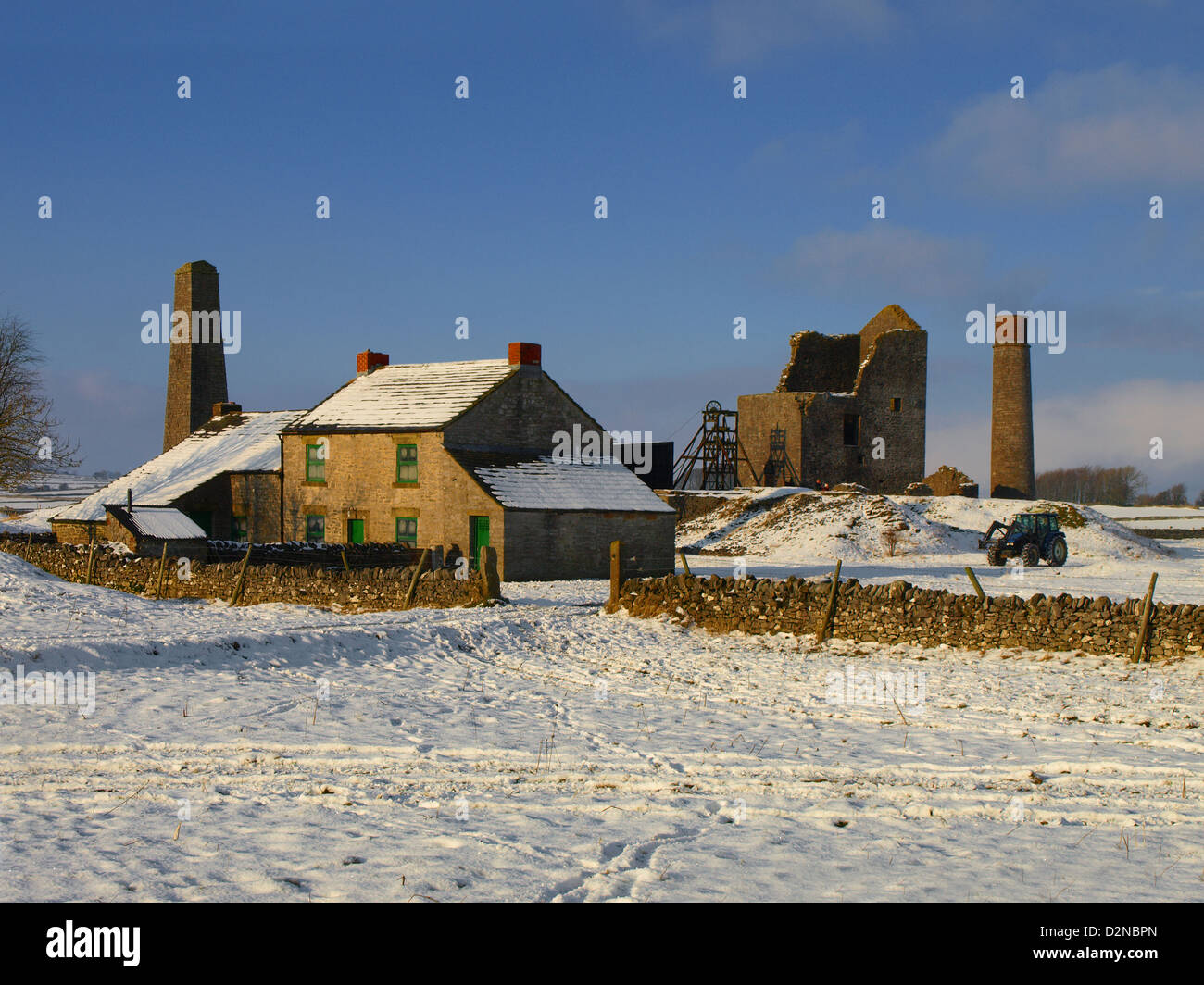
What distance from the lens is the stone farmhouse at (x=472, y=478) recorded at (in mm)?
30375

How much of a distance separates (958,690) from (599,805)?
7469 millimetres

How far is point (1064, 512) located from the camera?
41844mm

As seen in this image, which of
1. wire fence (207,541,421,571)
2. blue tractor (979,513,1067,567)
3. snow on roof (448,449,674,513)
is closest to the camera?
wire fence (207,541,421,571)

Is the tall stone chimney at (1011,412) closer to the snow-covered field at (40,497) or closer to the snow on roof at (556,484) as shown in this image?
the snow on roof at (556,484)

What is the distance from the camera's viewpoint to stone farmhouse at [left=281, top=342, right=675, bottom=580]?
30375 mm

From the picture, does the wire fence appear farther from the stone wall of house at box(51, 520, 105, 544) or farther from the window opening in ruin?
the window opening in ruin

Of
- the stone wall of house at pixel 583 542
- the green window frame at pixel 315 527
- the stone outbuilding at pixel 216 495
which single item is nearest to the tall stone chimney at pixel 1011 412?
the stone wall of house at pixel 583 542

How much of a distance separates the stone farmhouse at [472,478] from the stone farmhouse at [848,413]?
18372mm

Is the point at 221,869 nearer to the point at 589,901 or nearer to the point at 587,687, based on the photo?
the point at 589,901

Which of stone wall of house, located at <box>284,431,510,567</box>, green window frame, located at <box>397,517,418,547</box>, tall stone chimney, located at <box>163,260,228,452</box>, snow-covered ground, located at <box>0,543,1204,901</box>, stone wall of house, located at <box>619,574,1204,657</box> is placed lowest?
snow-covered ground, located at <box>0,543,1204,901</box>

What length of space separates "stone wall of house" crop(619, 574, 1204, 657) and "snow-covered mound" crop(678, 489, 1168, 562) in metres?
18.1

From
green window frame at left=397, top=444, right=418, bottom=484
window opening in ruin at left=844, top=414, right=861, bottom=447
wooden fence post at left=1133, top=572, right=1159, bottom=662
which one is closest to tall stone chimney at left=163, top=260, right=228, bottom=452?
green window frame at left=397, top=444, right=418, bottom=484

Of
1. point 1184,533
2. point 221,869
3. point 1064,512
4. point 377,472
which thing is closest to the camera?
point 221,869

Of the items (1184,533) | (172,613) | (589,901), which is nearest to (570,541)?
(172,613)
